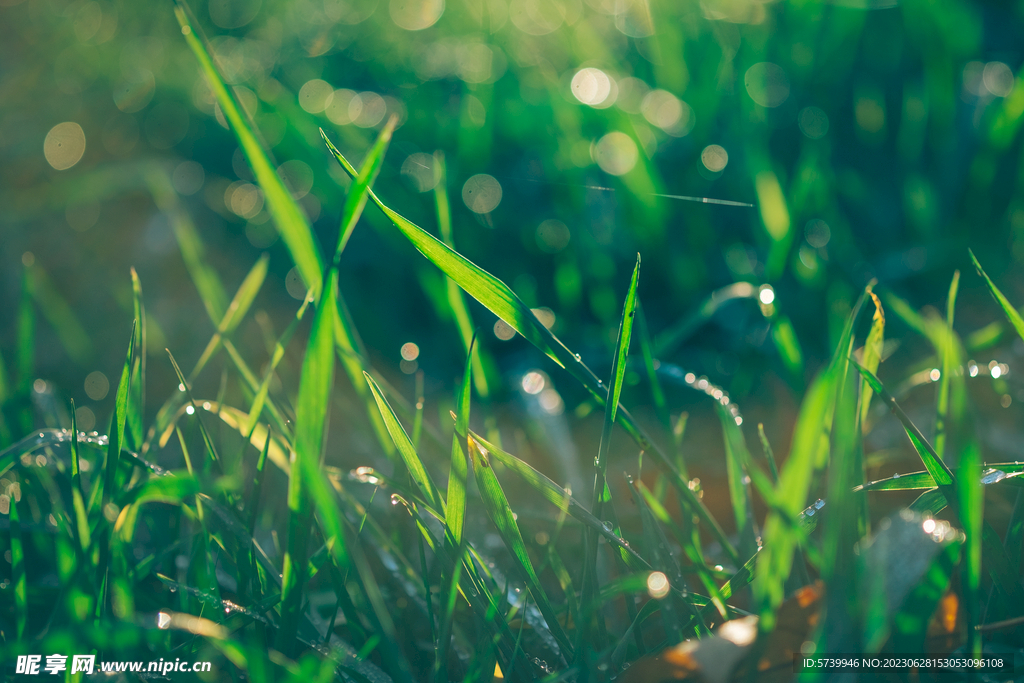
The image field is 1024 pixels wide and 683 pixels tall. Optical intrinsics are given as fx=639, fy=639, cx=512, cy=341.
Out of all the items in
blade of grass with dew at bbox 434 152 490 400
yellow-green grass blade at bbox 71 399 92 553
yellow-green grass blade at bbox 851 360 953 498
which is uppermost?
blade of grass with dew at bbox 434 152 490 400

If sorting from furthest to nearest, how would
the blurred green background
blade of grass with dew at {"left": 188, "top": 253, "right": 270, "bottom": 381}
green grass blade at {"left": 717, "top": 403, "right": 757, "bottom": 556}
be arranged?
1. the blurred green background
2. blade of grass with dew at {"left": 188, "top": 253, "right": 270, "bottom": 381}
3. green grass blade at {"left": 717, "top": 403, "right": 757, "bottom": 556}

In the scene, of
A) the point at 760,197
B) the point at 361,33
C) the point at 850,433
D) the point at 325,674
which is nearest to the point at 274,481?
the point at 325,674

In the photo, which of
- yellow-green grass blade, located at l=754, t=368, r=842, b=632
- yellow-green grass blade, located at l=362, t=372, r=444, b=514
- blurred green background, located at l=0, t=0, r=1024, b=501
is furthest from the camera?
blurred green background, located at l=0, t=0, r=1024, b=501

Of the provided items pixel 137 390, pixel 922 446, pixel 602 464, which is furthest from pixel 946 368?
pixel 137 390

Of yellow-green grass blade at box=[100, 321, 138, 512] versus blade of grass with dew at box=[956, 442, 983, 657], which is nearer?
blade of grass with dew at box=[956, 442, 983, 657]

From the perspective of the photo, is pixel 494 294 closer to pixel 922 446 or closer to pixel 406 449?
pixel 406 449

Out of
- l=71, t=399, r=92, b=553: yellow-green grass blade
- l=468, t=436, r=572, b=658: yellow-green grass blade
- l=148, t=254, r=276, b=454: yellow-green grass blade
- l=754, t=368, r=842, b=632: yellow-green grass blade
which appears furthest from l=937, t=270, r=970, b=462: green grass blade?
l=71, t=399, r=92, b=553: yellow-green grass blade

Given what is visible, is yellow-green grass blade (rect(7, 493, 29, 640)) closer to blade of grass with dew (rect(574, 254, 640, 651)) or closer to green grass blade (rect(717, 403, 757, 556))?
blade of grass with dew (rect(574, 254, 640, 651))

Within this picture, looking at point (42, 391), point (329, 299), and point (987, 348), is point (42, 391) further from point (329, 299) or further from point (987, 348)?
point (987, 348)
